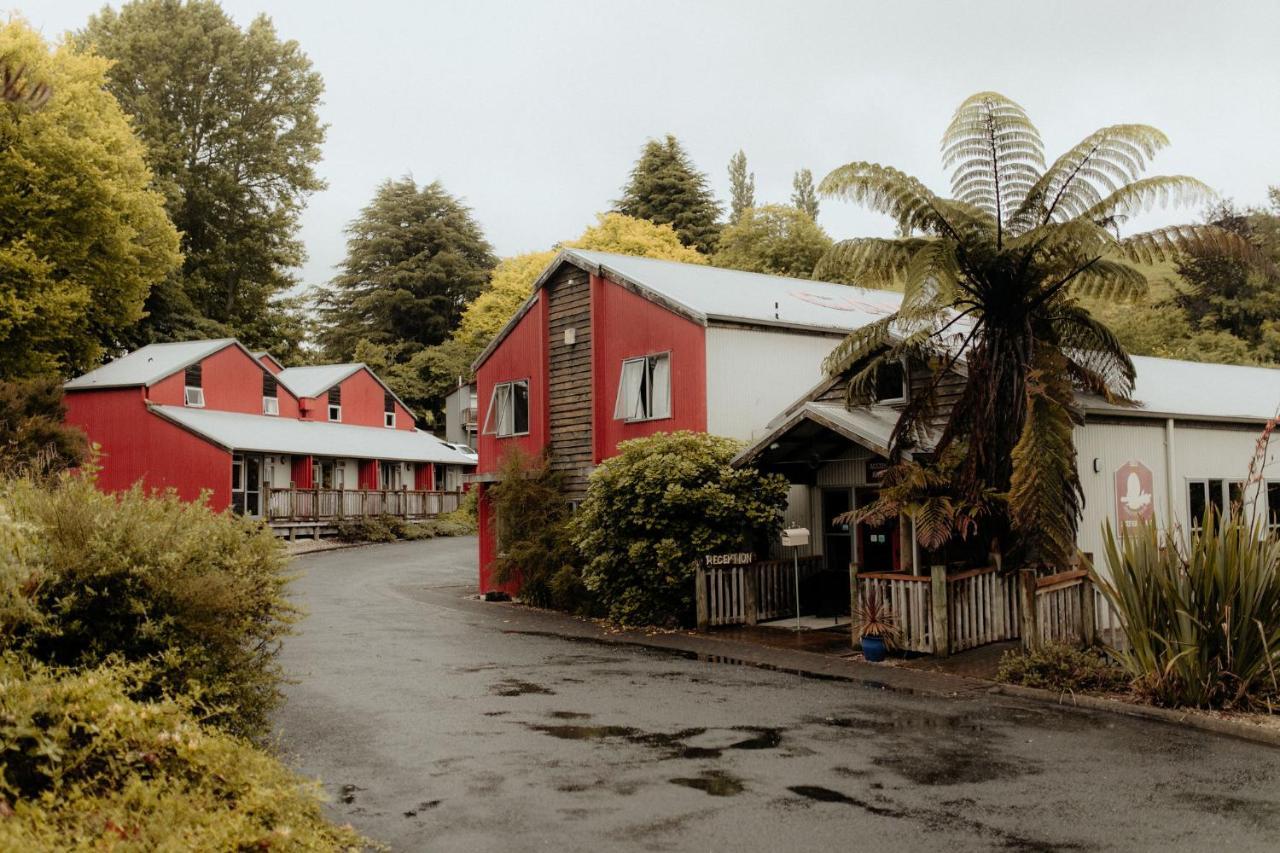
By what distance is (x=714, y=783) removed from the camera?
8.55 meters

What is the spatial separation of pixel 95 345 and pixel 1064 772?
4147 centimetres

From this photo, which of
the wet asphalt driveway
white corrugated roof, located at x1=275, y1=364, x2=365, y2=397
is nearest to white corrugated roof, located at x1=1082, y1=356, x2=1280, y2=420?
the wet asphalt driveway

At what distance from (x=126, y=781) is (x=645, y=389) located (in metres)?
17.7

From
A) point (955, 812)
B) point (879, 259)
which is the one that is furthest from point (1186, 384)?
point (955, 812)

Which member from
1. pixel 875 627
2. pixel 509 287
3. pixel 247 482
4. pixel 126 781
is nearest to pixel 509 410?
pixel 875 627

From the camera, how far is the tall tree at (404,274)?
69.6m

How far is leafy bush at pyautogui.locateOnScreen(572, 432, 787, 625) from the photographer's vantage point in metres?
19.5

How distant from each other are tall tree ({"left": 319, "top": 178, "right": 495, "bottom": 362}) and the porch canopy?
51.9m

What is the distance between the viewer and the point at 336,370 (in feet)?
171

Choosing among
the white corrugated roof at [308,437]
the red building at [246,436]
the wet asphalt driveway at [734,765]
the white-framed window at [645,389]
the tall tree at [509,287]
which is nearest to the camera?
the wet asphalt driveway at [734,765]

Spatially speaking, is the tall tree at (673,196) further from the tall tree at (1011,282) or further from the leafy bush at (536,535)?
the tall tree at (1011,282)

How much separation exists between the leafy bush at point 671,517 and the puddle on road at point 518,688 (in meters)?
6.17

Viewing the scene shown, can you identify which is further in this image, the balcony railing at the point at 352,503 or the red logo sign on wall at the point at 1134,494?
the balcony railing at the point at 352,503

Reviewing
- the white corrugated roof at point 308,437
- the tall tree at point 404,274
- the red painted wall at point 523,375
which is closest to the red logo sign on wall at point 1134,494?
the red painted wall at point 523,375
